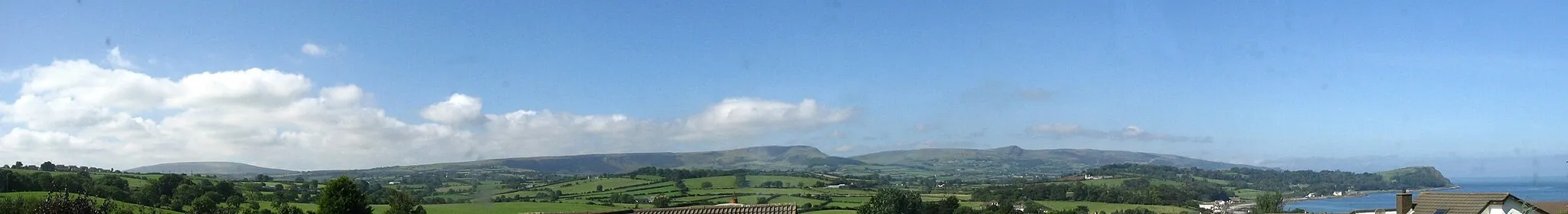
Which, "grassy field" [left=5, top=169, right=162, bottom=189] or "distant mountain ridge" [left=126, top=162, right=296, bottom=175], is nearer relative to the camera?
"grassy field" [left=5, top=169, right=162, bottom=189]

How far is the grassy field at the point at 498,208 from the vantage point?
204 feet

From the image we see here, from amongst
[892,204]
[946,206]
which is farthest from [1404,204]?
[946,206]

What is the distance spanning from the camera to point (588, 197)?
84812mm

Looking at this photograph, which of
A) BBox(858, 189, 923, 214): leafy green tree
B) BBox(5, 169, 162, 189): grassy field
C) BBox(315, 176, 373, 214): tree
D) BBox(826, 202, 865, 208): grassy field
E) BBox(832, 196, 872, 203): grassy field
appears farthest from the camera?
BBox(832, 196, 872, 203): grassy field

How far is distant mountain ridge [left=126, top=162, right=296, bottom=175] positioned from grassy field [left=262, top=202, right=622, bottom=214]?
25.2m

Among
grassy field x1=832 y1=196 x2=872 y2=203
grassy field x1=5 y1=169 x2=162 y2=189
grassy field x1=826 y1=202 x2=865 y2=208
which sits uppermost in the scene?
grassy field x1=5 y1=169 x2=162 y2=189

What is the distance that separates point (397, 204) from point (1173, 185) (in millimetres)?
90116

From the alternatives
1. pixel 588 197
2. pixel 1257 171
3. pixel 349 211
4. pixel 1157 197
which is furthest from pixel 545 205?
pixel 1257 171

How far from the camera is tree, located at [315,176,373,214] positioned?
101 feet

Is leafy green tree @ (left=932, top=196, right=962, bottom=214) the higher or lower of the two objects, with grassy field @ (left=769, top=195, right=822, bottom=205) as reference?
lower

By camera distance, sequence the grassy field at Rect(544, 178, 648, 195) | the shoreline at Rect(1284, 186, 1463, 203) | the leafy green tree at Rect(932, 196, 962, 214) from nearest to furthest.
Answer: the leafy green tree at Rect(932, 196, 962, 214) → the grassy field at Rect(544, 178, 648, 195) → the shoreline at Rect(1284, 186, 1463, 203)

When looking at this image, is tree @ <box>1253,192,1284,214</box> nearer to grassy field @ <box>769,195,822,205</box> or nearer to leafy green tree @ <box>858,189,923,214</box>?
leafy green tree @ <box>858,189,923,214</box>

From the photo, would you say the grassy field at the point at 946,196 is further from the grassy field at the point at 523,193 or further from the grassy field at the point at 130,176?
the grassy field at the point at 130,176

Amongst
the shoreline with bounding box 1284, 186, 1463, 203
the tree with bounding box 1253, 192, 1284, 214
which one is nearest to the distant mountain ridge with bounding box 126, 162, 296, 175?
the tree with bounding box 1253, 192, 1284, 214
